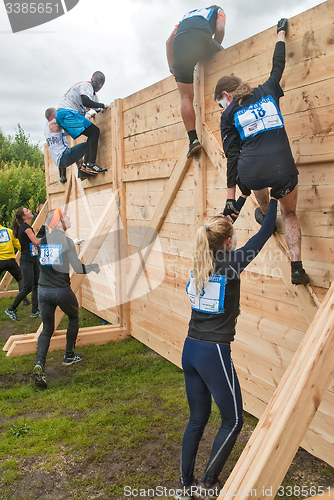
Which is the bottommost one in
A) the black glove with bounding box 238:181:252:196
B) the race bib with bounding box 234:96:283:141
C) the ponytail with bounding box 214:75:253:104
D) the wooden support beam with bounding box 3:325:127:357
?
the wooden support beam with bounding box 3:325:127:357

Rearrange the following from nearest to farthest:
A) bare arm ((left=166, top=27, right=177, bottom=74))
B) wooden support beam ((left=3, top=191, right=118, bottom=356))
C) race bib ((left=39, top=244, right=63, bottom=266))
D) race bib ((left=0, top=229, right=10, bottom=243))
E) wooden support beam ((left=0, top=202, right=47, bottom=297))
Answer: bare arm ((left=166, top=27, right=177, bottom=74)) < race bib ((left=39, top=244, right=63, bottom=266)) < wooden support beam ((left=3, top=191, right=118, bottom=356)) < race bib ((left=0, top=229, right=10, bottom=243)) < wooden support beam ((left=0, top=202, right=47, bottom=297))

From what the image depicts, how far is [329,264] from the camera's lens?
299cm

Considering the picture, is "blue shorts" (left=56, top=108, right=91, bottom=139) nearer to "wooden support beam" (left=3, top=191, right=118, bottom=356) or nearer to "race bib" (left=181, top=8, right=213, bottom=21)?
"wooden support beam" (left=3, top=191, right=118, bottom=356)

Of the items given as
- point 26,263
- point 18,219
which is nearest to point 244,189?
point 18,219

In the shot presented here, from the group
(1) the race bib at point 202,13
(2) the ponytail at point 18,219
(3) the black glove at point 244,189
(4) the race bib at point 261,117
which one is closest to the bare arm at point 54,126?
(2) the ponytail at point 18,219

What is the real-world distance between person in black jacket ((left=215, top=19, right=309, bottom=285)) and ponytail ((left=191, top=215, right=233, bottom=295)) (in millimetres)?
556

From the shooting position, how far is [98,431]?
Result: 3729mm

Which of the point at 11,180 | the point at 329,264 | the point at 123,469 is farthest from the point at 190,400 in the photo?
the point at 11,180

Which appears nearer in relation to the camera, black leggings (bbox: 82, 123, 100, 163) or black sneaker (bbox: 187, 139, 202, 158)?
black sneaker (bbox: 187, 139, 202, 158)

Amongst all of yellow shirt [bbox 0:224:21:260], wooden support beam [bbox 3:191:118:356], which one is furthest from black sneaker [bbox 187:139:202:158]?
yellow shirt [bbox 0:224:21:260]

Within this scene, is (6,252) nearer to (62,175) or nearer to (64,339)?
(62,175)

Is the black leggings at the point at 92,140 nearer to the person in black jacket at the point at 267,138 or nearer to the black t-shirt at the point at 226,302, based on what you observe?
the person in black jacket at the point at 267,138

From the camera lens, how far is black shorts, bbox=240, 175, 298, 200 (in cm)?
283

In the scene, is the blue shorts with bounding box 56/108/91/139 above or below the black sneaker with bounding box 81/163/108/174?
above
